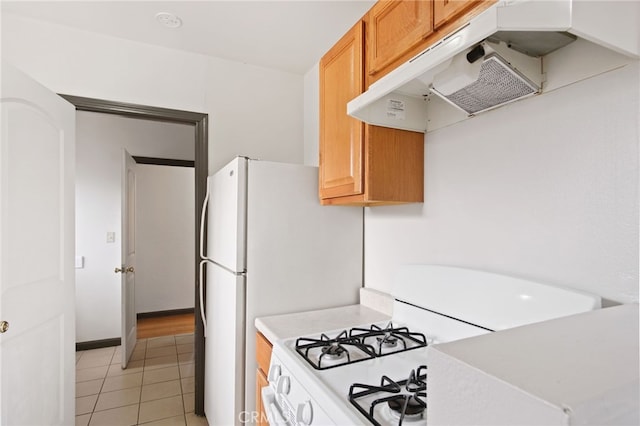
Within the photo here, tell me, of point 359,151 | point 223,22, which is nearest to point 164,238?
point 223,22

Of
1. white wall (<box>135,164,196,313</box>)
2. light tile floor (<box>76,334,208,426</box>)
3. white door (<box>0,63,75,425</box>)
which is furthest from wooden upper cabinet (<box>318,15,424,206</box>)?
white wall (<box>135,164,196,313</box>)

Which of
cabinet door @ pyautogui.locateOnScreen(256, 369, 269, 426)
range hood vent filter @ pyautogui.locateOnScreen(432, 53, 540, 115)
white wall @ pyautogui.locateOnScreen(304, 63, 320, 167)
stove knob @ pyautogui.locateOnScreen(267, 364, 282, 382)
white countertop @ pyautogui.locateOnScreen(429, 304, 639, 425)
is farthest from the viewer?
white wall @ pyautogui.locateOnScreen(304, 63, 320, 167)

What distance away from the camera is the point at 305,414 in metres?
0.98

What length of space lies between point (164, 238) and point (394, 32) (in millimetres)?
4214

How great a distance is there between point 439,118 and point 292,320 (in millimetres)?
1138

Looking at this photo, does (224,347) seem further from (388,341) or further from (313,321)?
(388,341)

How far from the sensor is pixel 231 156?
8.08 feet

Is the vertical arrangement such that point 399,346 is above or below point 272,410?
above

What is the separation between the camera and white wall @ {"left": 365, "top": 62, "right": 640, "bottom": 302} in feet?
2.92

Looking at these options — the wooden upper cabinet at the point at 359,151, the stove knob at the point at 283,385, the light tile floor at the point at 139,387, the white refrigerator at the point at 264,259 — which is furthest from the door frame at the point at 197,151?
the stove knob at the point at 283,385

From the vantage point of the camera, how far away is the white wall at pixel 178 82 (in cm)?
202

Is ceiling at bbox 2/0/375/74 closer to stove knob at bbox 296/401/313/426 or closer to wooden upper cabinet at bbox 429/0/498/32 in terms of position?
wooden upper cabinet at bbox 429/0/498/32

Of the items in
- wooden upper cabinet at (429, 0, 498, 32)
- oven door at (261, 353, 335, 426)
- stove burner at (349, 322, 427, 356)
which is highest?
wooden upper cabinet at (429, 0, 498, 32)

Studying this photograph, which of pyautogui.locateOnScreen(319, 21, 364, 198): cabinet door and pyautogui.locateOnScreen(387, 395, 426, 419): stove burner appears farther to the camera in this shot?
pyautogui.locateOnScreen(319, 21, 364, 198): cabinet door
